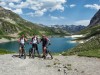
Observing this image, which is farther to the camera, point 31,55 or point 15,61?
point 31,55

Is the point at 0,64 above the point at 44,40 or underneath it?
underneath

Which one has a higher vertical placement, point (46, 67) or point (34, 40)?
point (34, 40)

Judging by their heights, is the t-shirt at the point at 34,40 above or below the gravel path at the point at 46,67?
above

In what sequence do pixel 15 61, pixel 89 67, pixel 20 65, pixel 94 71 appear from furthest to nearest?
1. pixel 15 61
2. pixel 20 65
3. pixel 89 67
4. pixel 94 71

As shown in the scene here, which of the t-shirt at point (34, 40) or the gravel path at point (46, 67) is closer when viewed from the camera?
the gravel path at point (46, 67)

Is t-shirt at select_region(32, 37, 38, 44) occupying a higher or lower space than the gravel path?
higher

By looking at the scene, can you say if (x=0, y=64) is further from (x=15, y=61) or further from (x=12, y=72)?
(x=12, y=72)

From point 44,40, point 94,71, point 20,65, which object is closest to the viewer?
point 94,71

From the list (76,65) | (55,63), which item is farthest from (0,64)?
(76,65)

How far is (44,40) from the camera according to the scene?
125ft

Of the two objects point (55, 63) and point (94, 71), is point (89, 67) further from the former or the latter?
point (55, 63)

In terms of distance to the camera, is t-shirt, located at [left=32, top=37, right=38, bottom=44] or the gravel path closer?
the gravel path

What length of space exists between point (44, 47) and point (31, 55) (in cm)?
282

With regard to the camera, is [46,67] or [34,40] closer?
[46,67]
